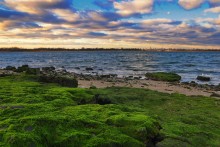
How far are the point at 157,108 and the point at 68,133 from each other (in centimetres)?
593

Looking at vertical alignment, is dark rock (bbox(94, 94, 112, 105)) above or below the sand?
above

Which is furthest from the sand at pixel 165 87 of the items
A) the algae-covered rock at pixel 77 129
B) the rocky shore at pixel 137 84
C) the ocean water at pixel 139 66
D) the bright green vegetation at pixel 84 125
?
the algae-covered rock at pixel 77 129

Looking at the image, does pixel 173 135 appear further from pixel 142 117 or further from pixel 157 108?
pixel 157 108

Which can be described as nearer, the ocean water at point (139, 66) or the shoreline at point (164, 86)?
the shoreline at point (164, 86)

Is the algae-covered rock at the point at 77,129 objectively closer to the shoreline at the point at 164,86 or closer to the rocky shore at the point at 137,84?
the rocky shore at the point at 137,84

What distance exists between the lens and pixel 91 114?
6.41 metres

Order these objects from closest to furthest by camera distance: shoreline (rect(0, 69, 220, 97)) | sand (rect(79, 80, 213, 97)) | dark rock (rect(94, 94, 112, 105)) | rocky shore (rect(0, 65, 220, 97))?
dark rock (rect(94, 94, 112, 105))
rocky shore (rect(0, 65, 220, 97))
sand (rect(79, 80, 213, 97))
shoreline (rect(0, 69, 220, 97))

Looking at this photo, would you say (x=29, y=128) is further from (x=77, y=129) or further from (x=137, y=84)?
(x=137, y=84)

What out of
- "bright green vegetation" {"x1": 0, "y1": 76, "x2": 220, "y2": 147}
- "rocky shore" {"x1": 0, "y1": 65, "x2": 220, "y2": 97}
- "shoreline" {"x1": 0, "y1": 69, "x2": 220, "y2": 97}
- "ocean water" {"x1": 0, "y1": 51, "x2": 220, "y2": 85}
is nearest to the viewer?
"bright green vegetation" {"x1": 0, "y1": 76, "x2": 220, "y2": 147}

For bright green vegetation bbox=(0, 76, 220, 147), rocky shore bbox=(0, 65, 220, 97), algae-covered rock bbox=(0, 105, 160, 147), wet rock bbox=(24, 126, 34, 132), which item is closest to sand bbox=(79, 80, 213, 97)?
rocky shore bbox=(0, 65, 220, 97)

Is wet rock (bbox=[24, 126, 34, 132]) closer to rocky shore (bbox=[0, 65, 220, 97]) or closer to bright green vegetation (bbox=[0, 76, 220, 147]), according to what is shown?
bright green vegetation (bbox=[0, 76, 220, 147])

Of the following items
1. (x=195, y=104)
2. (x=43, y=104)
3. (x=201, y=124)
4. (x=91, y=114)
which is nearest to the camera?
(x=91, y=114)

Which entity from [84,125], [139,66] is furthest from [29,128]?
[139,66]

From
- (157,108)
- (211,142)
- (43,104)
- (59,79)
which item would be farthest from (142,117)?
(59,79)
